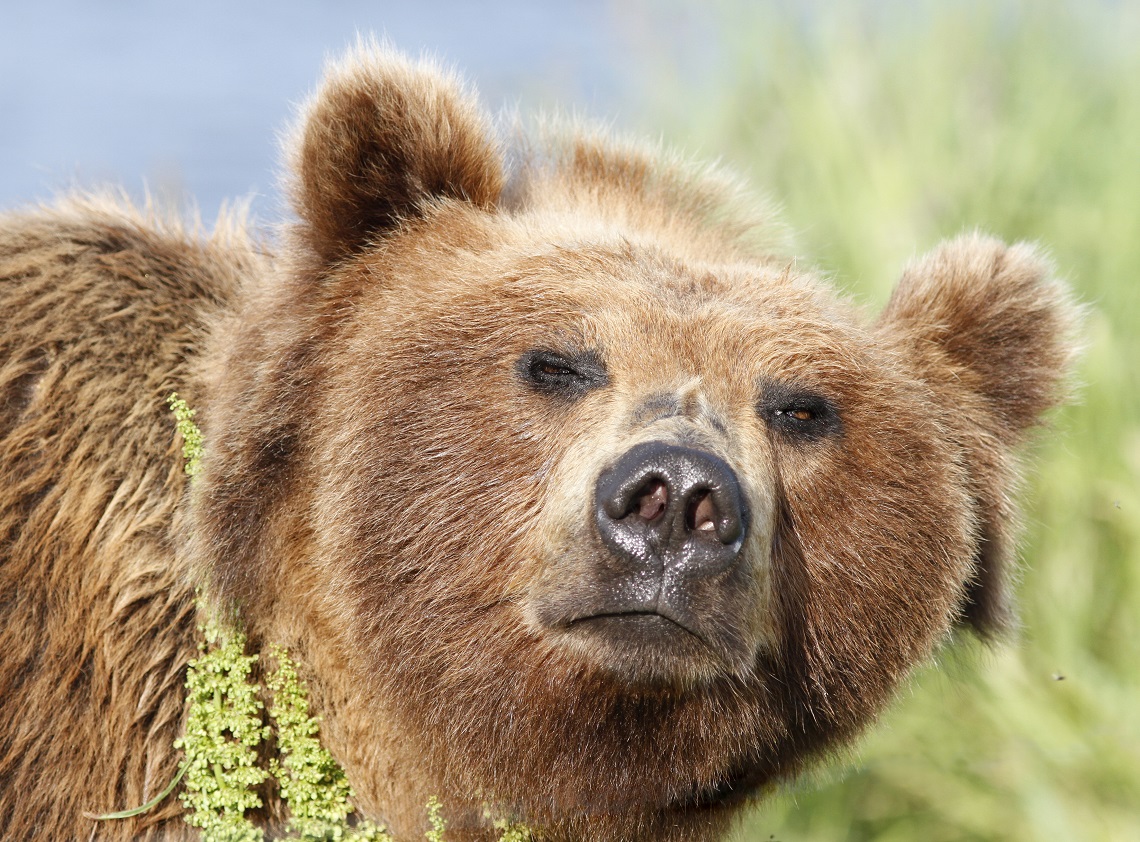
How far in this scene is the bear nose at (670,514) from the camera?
285cm

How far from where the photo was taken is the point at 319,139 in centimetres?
348

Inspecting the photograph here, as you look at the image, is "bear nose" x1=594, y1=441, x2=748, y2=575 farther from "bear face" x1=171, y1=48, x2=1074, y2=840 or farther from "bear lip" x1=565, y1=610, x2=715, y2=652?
"bear lip" x1=565, y1=610, x2=715, y2=652

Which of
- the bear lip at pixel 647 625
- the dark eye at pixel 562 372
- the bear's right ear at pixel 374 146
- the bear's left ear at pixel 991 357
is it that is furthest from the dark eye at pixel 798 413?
the bear's right ear at pixel 374 146

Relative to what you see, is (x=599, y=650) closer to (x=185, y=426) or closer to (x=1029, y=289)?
(x=185, y=426)

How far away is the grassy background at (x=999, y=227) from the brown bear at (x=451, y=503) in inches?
82.7

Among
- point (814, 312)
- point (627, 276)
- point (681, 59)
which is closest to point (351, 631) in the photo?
point (627, 276)

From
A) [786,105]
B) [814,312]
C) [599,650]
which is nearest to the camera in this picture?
[599,650]

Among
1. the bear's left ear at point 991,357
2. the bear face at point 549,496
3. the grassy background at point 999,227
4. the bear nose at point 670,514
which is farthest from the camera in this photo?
the grassy background at point 999,227

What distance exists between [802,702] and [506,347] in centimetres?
116

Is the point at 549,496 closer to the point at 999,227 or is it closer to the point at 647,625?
the point at 647,625

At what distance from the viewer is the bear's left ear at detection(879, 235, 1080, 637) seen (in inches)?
151

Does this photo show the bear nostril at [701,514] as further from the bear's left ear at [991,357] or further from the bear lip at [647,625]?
the bear's left ear at [991,357]

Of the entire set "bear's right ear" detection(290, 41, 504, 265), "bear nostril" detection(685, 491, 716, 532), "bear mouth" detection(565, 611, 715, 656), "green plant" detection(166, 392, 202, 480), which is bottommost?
"bear mouth" detection(565, 611, 715, 656)

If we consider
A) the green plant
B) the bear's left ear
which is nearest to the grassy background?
the bear's left ear
